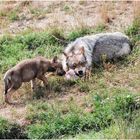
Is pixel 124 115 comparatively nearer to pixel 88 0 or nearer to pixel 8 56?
pixel 8 56

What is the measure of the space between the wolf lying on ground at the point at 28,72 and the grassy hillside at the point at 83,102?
0.64ft

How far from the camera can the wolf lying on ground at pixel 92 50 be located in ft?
35.2

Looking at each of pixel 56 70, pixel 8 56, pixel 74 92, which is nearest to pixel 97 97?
pixel 74 92

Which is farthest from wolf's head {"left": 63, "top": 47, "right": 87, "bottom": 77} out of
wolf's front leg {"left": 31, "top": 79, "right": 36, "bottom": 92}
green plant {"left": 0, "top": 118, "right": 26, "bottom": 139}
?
green plant {"left": 0, "top": 118, "right": 26, "bottom": 139}

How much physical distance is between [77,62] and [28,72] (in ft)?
3.59

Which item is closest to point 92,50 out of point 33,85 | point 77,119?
point 33,85

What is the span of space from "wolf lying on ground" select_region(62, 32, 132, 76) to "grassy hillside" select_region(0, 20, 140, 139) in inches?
8.4

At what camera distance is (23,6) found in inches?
557

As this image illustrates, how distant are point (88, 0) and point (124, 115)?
588cm

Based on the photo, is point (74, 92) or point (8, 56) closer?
point (74, 92)

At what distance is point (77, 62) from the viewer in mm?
10719

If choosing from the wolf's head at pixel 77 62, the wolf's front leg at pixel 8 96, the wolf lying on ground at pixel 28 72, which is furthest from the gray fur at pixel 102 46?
the wolf's front leg at pixel 8 96

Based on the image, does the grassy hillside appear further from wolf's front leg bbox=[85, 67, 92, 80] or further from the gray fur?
the gray fur

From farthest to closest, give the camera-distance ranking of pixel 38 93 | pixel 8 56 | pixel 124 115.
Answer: pixel 8 56 → pixel 38 93 → pixel 124 115
